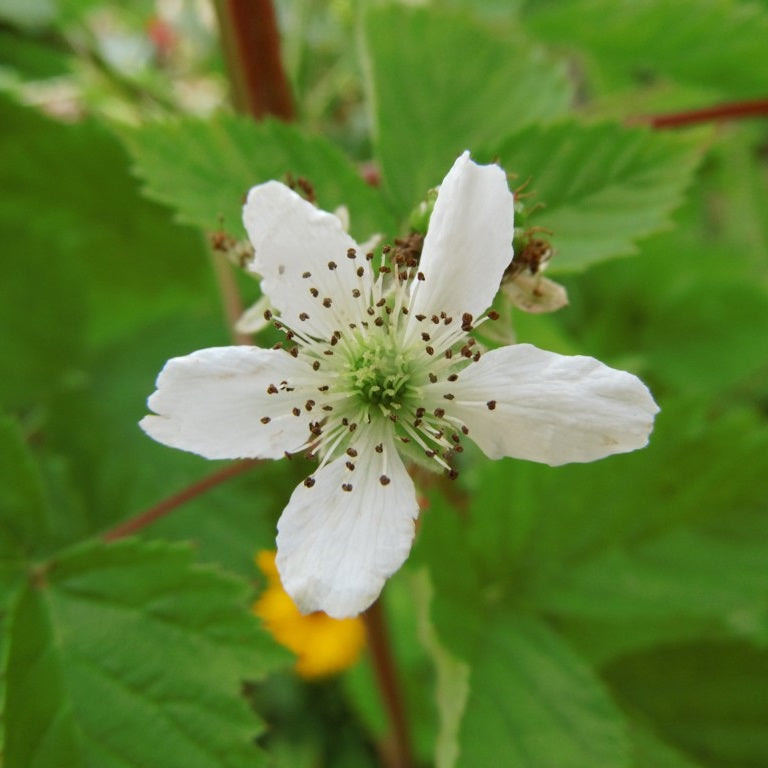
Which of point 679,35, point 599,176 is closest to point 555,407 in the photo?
point 599,176

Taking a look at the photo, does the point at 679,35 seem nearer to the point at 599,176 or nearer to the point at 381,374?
the point at 599,176

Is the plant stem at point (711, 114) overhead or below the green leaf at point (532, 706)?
overhead

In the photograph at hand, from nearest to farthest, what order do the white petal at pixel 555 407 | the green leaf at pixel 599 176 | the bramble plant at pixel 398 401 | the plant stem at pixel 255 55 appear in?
1. the white petal at pixel 555 407
2. the bramble plant at pixel 398 401
3. the green leaf at pixel 599 176
4. the plant stem at pixel 255 55

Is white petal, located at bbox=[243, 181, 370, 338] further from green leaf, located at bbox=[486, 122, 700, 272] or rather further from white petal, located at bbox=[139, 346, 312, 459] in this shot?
green leaf, located at bbox=[486, 122, 700, 272]

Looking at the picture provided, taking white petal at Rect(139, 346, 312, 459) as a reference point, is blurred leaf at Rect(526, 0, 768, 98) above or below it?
above

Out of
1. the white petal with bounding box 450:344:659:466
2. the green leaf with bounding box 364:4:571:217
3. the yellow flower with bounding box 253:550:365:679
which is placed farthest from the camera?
the yellow flower with bounding box 253:550:365:679

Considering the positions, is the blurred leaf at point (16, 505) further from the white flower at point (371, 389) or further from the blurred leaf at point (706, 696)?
the blurred leaf at point (706, 696)

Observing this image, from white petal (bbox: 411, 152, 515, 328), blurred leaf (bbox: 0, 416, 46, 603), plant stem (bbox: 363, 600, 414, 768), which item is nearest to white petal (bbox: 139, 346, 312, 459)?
white petal (bbox: 411, 152, 515, 328)

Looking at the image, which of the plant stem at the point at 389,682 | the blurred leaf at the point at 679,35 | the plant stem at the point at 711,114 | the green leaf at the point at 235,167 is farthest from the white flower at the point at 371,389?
the blurred leaf at the point at 679,35
